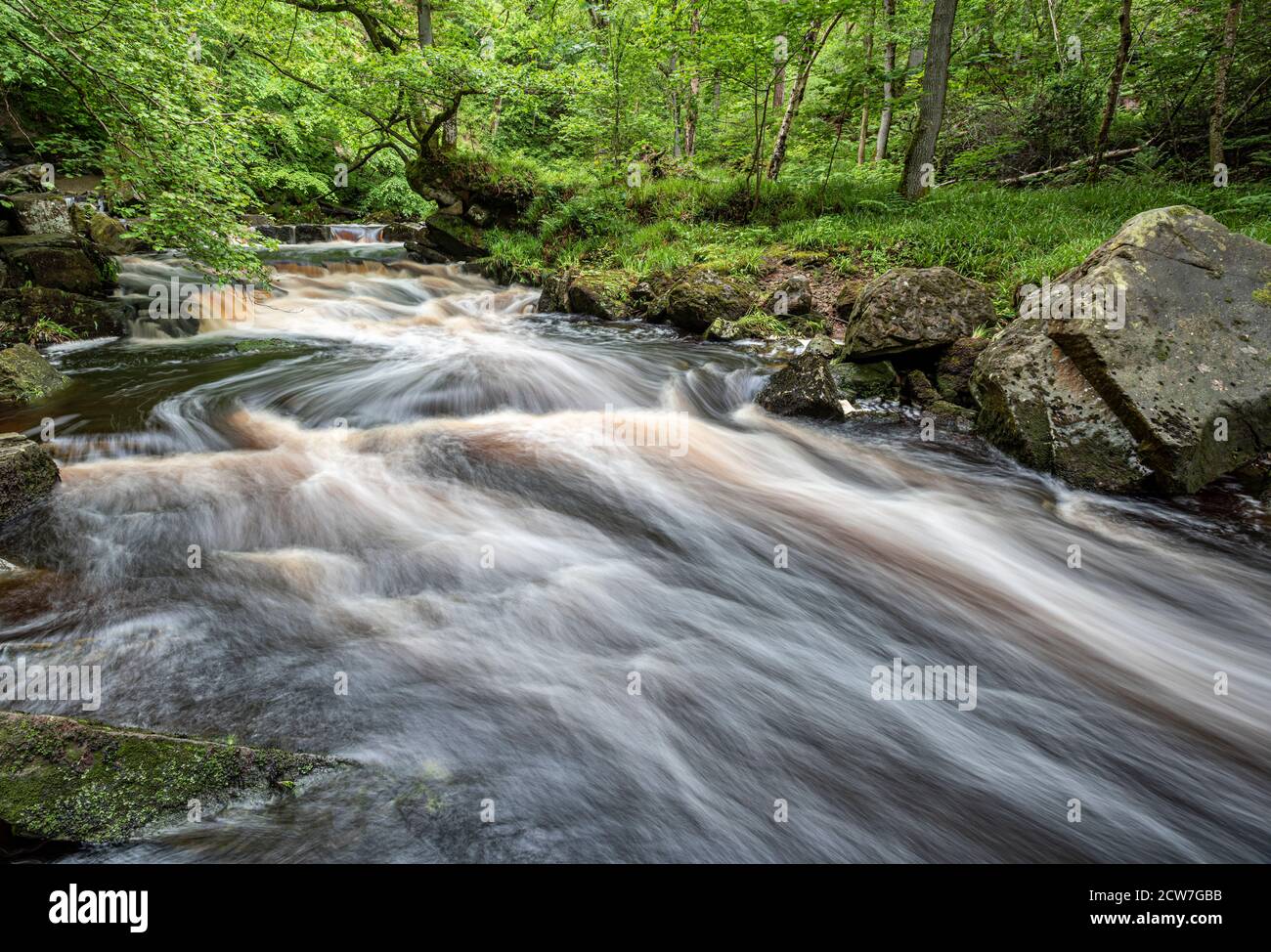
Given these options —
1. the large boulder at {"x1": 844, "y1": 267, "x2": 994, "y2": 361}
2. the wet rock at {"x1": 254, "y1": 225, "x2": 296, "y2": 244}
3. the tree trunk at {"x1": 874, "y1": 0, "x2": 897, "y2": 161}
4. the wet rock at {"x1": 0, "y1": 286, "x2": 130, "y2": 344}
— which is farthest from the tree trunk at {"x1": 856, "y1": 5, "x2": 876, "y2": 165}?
the wet rock at {"x1": 254, "y1": 225, "x2": 296, "y2": 244}

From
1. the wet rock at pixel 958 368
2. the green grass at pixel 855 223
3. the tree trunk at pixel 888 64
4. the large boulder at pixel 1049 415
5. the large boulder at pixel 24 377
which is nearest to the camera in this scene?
the large boulder at pixel 1049 415

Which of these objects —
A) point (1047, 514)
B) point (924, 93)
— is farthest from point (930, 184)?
point (1047, 514)

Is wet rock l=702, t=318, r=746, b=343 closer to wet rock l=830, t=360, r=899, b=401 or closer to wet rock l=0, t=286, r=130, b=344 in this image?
wet rock l=830, t=360, r=899, b=401

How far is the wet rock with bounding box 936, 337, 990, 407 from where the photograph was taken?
6484 millimetres

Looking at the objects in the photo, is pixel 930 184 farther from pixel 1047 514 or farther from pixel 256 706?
pixel 256 706

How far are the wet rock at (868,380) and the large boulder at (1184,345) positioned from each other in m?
1.81

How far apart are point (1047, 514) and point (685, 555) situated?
9.95 ft

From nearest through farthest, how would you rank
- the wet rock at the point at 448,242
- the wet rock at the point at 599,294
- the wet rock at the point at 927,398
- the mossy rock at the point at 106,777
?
1. the mossy rock at the point at 106,777
2. the wet rock at the point at 927,398
3. the wet rock at the point at 599,294
4. the wet rock at the point at 448,242

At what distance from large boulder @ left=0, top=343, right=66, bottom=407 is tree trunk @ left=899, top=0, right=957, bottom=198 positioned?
13463 mm

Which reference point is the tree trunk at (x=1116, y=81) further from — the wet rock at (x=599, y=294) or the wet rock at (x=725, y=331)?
the wet rock at (x=599, y=294)

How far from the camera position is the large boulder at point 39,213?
8.45m

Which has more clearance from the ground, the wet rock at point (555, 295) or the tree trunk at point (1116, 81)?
the tree trunk at point (1116, 81)

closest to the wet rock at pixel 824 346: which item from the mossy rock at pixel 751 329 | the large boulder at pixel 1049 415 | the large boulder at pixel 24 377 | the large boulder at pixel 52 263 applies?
the mossy rock at pixel 751 329

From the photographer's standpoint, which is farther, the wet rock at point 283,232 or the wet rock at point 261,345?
the wet rock at point 283,232
